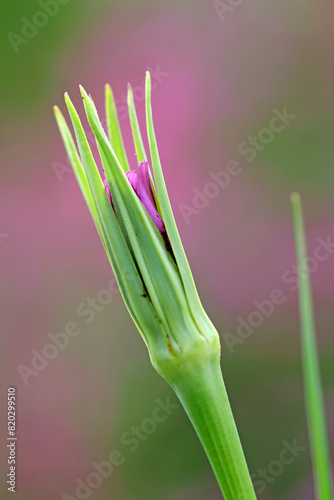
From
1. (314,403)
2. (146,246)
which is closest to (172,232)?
(146,246)

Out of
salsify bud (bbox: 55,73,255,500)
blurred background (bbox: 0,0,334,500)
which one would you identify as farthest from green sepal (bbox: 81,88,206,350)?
blurred background (bbox: 0,0,334,500)

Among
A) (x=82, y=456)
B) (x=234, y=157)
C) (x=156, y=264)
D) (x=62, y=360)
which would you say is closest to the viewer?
(x=156, y=264)

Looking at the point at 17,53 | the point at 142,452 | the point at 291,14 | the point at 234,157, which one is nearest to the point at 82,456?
the point at 142,452

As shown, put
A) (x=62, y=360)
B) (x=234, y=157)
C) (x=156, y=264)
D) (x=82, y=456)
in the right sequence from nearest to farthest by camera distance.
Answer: (x=156, y=264) < (x=82, y=456) < (x=62, y=360) < (x=234, y=157)

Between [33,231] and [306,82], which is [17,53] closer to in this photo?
[33,231]

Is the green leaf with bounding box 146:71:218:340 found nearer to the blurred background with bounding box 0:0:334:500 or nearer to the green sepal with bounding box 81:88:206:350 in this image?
the green sepal with bounding box 81:88:206:350

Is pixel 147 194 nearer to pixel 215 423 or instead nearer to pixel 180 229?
pixel 215 423
